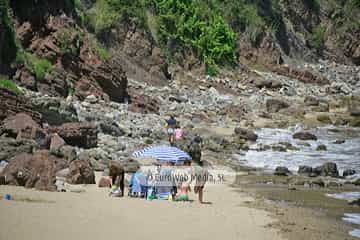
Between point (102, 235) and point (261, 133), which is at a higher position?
point (261, 133)

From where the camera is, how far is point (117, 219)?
8.60m

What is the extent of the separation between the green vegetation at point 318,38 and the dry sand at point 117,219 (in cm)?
5898

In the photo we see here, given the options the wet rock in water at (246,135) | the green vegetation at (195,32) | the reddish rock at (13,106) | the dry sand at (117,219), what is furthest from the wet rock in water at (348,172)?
the green vegetation at (195,32)

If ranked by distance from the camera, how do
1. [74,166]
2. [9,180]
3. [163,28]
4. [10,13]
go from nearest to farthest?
[9,180]
[74,166]
[10,13]
[163,28]

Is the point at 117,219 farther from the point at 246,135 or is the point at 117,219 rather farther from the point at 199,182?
the point at 246,135

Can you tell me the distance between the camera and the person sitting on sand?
1156 centimetres

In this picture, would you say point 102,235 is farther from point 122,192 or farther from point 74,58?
point 74,58

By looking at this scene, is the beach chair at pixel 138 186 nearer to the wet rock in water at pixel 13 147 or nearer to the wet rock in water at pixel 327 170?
the wet rock in water at pixel 13 147

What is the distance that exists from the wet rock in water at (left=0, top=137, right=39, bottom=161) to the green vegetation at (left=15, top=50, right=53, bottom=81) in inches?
429

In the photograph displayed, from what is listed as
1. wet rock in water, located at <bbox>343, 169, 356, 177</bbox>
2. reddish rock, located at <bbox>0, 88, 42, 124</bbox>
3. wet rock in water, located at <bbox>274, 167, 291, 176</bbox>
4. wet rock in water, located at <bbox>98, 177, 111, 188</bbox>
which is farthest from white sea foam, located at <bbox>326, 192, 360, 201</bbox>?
reddish rock, located at <bbox>0, 88, 42, 124</bbox>

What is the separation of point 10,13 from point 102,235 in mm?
22164

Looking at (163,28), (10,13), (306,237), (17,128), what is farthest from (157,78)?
(306,237)

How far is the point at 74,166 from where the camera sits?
12.6 meters

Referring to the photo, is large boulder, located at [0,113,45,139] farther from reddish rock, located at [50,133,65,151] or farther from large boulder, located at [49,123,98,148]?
large boulder, located at [49,123,98,148]
